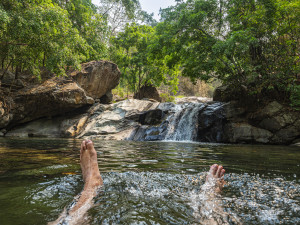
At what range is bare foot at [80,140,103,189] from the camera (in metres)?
2.01

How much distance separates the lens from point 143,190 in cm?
187

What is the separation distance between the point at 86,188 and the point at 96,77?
44.9ft

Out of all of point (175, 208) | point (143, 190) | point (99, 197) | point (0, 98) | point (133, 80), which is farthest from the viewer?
point (133, 80)

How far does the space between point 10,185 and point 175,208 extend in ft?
5.41

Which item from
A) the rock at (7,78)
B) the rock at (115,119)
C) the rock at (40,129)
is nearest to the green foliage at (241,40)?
the rock at (115,119)

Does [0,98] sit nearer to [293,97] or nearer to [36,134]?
[36,134]

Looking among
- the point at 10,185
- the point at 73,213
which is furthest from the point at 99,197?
the point at 10,185

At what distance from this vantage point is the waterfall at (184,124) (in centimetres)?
1035

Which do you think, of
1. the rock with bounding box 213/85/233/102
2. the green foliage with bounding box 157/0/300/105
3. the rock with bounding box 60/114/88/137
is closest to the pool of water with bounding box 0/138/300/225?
the green foliage with bounding box 157/0/300/105

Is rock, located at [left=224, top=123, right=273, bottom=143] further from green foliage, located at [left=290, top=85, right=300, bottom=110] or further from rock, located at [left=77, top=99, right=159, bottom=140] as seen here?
rock, located at [left=77, top=99, right=159, bottom=140]

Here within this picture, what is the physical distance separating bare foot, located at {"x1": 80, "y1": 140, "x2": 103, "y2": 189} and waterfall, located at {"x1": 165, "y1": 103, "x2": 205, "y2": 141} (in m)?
7.93

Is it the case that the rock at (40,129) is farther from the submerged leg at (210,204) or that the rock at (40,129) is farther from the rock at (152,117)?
the submerged leg at (210,204)

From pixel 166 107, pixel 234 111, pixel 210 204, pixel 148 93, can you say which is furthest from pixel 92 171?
pixel 148 93

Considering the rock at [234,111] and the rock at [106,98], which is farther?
the rock at [106,98]
